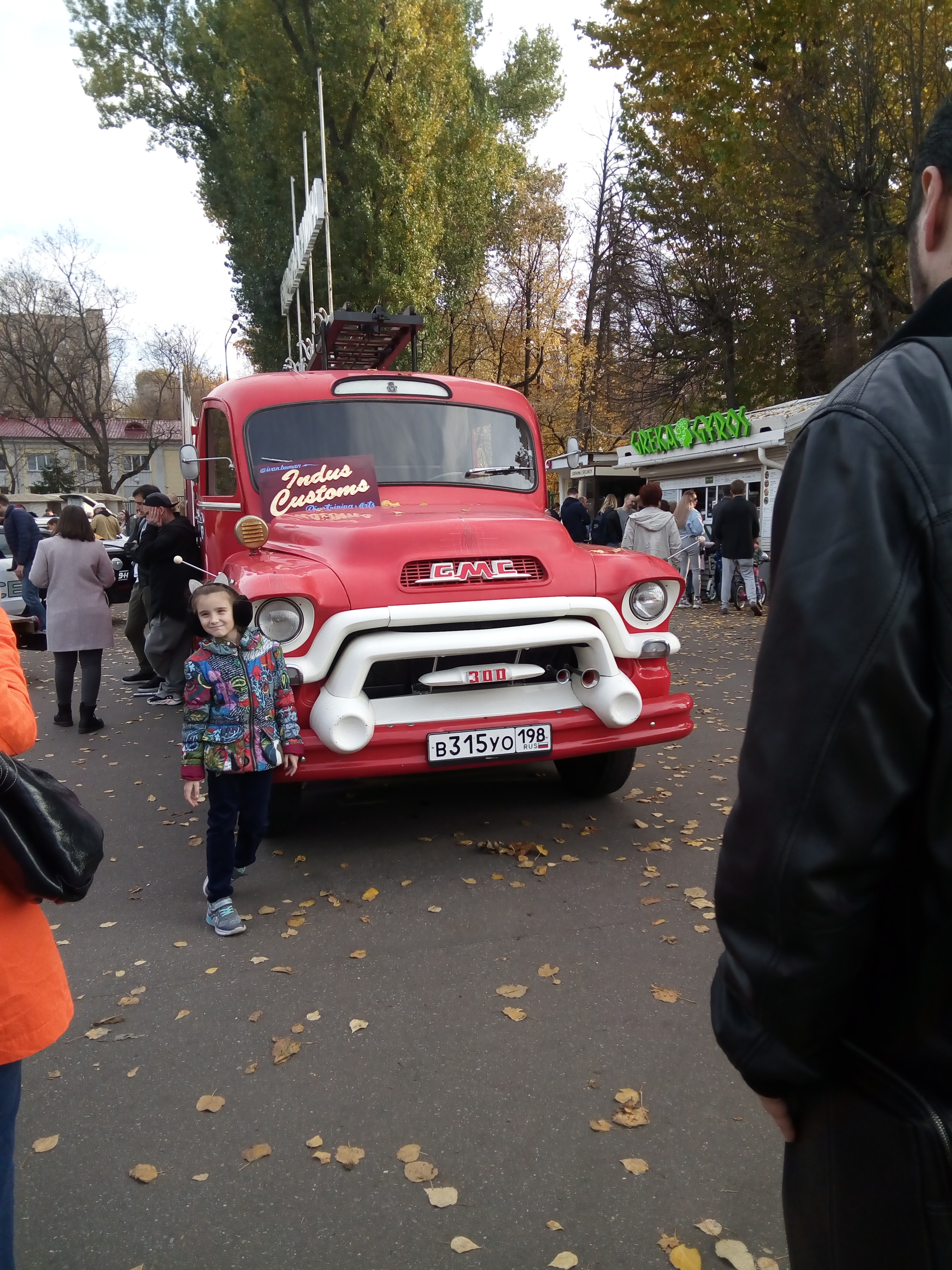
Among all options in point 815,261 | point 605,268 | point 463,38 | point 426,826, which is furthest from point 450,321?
point 426,826

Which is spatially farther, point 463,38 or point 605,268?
point 605,268

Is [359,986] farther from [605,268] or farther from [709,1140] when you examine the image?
[605,268]

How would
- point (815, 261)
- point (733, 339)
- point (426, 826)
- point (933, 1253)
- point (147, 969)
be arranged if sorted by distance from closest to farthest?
point (933, 1253) → point (147, 969) → point (426, 826) → point (815, 261) → point (733, 339)

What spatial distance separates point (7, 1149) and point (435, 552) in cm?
298

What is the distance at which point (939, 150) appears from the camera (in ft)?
3.67

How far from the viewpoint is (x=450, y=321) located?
1086 inches

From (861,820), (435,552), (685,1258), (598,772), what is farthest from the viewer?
(598,772)

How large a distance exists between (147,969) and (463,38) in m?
29.2

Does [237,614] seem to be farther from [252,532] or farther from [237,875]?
Answer: [237,875]

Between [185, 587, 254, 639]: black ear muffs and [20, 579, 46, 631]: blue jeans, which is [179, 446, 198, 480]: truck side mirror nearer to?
[185, 587, 254, 639]: black ear muffs

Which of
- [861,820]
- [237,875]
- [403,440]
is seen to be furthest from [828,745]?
[403,440]

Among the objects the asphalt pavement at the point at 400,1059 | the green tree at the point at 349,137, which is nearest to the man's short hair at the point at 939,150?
the asphalt pavement at the point at 400,1059

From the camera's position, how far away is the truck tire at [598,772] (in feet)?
16.9

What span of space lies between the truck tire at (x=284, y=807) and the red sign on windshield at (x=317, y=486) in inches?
65.0
